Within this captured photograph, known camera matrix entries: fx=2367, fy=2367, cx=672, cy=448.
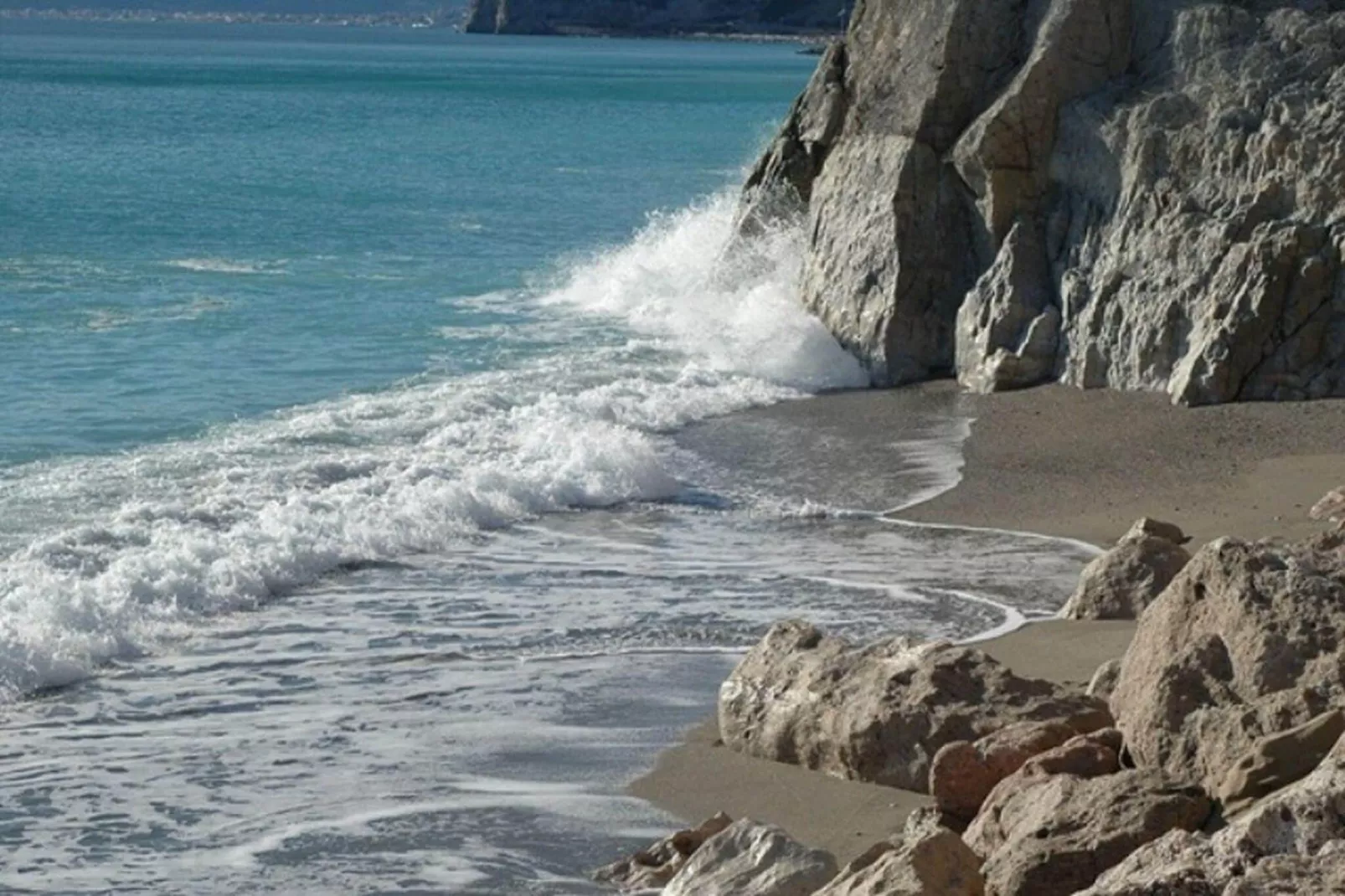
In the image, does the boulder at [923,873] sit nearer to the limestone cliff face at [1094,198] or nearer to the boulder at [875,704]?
the boulder at [875,704]

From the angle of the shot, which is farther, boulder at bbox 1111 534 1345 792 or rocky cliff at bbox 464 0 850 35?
rocky cliff at bbox 464 0 850 35

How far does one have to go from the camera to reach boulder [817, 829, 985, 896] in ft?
22.1

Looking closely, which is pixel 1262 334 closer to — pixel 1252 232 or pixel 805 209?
pixel 1252 232

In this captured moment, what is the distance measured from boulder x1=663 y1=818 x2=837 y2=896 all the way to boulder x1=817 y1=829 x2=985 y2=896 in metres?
0.25

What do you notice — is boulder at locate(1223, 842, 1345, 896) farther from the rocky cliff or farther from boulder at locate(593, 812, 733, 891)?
the rocky cliff

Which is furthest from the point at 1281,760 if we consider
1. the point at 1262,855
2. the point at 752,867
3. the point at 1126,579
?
the point at 1126,579

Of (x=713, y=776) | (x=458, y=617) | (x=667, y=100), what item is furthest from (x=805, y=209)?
(x=667, y=100)

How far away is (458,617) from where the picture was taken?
39.7ft

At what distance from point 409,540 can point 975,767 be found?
6375 mm

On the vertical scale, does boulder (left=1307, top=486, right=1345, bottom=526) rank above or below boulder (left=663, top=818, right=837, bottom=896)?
below

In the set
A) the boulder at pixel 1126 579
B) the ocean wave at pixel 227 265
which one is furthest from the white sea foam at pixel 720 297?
the boulder at pixel 1126 579

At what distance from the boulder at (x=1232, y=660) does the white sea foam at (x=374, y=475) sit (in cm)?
539

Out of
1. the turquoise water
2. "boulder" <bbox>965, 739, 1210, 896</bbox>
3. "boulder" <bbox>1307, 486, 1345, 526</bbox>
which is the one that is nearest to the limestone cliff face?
"boulder" <bbox>1307, 486, 1345, 526</bbox>

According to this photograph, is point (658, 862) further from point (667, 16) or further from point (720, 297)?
point (667, 16)
